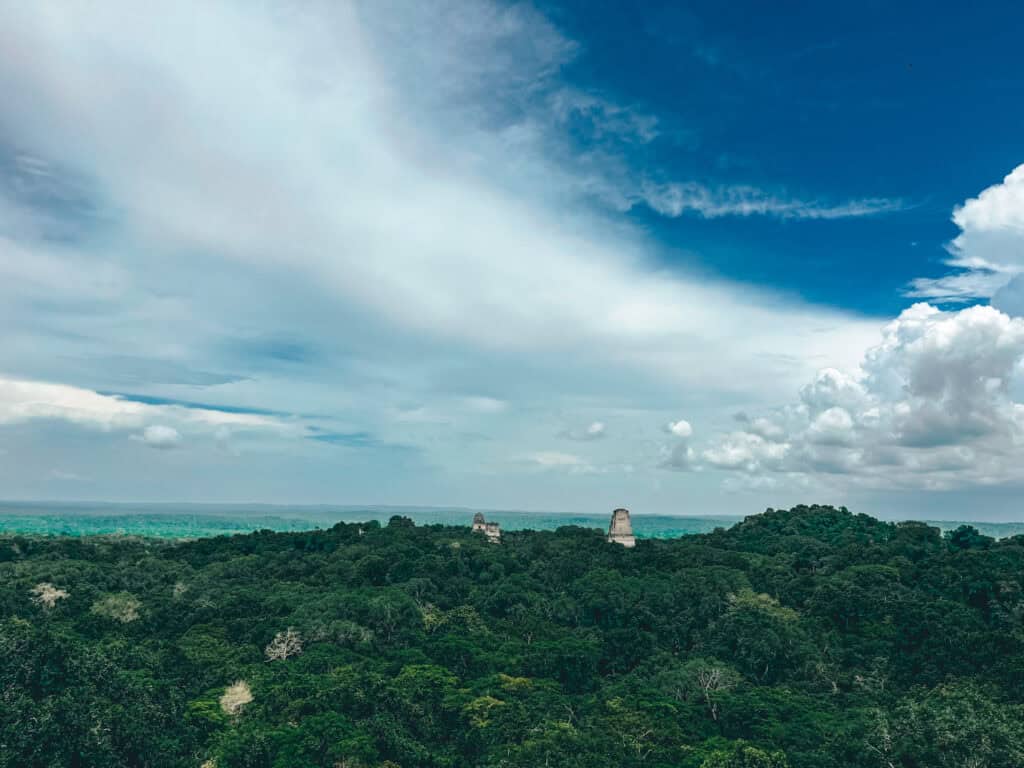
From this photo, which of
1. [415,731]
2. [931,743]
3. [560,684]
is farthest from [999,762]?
[415,731]

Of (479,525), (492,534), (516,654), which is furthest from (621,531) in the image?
(516,654)

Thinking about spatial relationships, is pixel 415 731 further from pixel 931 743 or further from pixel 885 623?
pixel 885 623

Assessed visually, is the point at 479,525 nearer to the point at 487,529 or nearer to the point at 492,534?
the point at 487,529

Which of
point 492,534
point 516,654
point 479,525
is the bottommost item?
point 516,654

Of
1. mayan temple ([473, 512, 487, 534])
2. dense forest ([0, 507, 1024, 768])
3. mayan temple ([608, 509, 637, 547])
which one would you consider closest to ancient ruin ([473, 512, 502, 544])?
mayan temple ([473, 512, 487, 534])

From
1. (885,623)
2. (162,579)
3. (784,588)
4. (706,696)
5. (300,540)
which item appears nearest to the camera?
(706,696)

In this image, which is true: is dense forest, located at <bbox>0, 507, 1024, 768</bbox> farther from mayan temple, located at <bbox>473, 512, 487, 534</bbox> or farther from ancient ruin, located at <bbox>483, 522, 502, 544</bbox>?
mayan temple, located at <bbox>473, 512, 487, 534</bbox>
